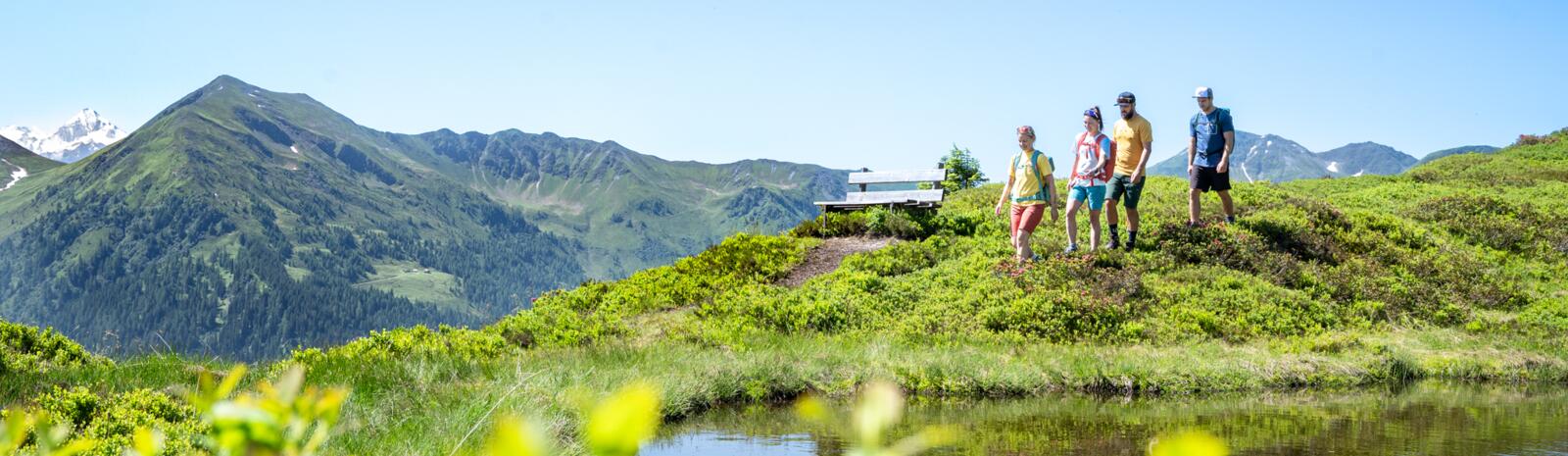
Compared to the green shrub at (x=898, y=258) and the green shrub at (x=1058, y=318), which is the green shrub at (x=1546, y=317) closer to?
the green shrub at (x=1058, y=318)

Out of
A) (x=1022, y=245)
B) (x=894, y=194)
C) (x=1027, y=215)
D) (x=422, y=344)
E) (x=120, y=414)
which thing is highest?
(x=894, y=194)

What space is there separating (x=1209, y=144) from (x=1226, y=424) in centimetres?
806

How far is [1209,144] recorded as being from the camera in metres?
15.0

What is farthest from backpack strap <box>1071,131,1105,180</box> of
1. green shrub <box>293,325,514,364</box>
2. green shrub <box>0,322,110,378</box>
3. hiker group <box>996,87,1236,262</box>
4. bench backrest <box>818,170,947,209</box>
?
green shrub <box>0,322,110,378</box>

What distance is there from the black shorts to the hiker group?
0.5 inches

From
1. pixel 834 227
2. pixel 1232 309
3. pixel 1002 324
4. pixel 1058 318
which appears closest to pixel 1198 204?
pixel 1232 309

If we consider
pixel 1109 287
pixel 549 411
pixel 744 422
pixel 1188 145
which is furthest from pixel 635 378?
pixel 1188 145

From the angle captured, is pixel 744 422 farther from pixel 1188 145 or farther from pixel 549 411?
pixel 1188 145

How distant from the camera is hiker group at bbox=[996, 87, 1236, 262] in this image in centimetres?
1460

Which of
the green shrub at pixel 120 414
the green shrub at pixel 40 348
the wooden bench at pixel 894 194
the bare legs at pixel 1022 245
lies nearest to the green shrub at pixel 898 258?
the bare legs at pixel 1022 245

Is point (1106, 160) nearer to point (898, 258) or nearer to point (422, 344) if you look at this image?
point (898, 258)

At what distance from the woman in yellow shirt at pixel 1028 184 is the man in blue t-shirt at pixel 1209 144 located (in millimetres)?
2098

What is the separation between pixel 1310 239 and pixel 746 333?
9592 mm

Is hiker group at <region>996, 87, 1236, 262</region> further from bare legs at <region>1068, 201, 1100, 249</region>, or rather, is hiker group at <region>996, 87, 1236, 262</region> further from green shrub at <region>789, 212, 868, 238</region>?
green shrub at <region>789, 212, 868, 238</region>
